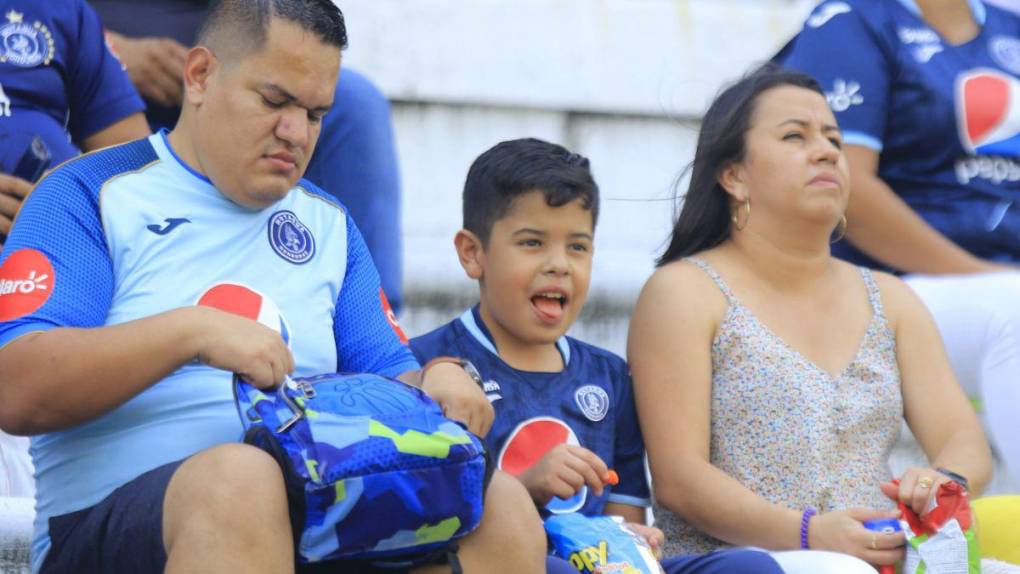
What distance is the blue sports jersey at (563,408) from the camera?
311 centimetres

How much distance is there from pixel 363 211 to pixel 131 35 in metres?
0.76

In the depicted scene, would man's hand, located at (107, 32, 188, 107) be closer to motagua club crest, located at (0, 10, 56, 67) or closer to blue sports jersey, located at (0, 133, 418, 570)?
motagua club crest, located at (0, 10, 56, 67)

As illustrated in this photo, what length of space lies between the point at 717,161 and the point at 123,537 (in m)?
1.78

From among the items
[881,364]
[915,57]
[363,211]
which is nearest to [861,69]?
[915,57]

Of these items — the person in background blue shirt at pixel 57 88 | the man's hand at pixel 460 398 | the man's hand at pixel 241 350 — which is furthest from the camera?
the person in background blue shirt at pixel 57 88

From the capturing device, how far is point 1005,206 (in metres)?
4.20

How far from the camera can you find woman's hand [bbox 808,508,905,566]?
118 inches

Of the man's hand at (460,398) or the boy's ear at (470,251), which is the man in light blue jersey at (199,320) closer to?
the man's hand at (460,398)

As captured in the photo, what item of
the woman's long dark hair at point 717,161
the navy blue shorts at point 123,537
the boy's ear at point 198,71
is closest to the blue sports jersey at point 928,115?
the woman's long dark hair at point 717,161

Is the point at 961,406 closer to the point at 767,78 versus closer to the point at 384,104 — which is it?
the point at 767,78

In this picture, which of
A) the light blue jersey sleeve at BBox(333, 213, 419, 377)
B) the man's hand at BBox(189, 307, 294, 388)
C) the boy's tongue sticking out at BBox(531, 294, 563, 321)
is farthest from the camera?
the boy's tongue sticking out at BBox(531, 294, 563, 321)

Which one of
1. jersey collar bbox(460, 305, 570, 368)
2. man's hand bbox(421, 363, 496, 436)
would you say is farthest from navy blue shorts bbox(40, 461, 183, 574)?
jersey collar bbox(460, 305, 570, 368)

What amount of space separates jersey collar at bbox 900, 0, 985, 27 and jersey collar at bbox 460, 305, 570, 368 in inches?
61.4

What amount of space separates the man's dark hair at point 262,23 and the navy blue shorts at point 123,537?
2.53ft
